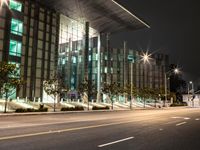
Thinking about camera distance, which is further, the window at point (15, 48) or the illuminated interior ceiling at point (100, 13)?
the illuminated interior ceiling at point (100, 13)

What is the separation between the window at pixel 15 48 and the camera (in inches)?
2013

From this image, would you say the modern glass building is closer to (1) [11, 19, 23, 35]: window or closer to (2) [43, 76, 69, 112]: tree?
(1) [11, 19, 23, 35]: window

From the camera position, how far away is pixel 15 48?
5184cm

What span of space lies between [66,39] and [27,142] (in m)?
68.4

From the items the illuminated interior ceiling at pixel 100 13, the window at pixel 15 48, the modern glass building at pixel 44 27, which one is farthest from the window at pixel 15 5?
the window at pixel 15 48

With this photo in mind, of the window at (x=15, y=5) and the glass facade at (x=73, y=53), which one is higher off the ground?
the window at (x=15, y=5)

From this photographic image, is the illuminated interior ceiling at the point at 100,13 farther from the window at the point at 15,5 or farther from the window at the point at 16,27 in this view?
the window at the point at 16,27

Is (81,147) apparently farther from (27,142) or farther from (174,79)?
(174,79)

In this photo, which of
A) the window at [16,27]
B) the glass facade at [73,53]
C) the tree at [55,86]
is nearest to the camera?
the tree at [55,86]

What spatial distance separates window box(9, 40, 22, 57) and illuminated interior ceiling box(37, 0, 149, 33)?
10.7 meters

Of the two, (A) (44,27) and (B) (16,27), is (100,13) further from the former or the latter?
(B) (16,27)

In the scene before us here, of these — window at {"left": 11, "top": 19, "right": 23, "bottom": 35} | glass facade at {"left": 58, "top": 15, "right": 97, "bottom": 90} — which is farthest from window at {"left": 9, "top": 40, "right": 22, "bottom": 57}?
glass facade at {"left": 58, "top": 15, "right": 97, "bottom": 90}

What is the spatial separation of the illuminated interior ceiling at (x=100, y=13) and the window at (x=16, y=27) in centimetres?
716

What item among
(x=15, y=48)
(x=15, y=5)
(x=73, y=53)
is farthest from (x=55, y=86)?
(x=73, y=53)
